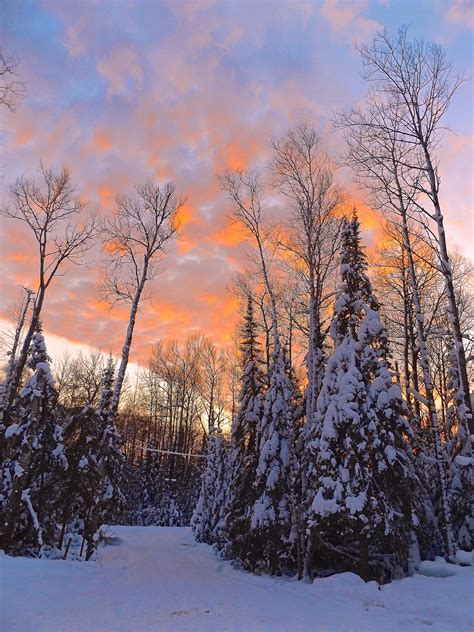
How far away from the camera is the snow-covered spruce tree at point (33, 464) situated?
41.6ft

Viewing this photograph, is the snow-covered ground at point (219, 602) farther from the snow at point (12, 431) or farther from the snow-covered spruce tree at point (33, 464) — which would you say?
the snow at point (12, 431)

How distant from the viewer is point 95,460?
1769cm

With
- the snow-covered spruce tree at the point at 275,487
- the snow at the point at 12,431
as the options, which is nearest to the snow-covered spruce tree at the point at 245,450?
the snow-covered spruce tree at the point at 275,487

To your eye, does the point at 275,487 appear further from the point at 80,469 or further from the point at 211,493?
the point at 211,493

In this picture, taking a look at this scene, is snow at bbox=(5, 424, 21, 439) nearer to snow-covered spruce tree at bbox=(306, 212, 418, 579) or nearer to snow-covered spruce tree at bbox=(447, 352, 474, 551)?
snow-covered spruce tree at bbox=(306, 212, 418, 579)

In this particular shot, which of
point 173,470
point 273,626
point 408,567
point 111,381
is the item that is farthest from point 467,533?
point 173,470

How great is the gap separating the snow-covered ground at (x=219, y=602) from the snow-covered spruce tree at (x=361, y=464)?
99 centimetres

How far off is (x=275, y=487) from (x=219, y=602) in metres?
5.23

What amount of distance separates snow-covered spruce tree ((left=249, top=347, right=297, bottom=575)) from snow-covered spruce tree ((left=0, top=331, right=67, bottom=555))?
6.89 meters

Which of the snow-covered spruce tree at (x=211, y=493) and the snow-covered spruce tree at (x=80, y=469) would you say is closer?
the snow-covered spruce tree at (x=80, y=469)

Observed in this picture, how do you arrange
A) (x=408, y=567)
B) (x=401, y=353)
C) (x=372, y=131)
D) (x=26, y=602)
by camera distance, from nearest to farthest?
(x=26, y=602), (x=408, y=567), (x=372, y=131), (x=401, y=353)

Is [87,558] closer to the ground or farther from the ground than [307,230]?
closer to the ground

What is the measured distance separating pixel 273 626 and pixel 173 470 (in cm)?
3705

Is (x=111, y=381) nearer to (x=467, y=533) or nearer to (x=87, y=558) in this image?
(x=87, y=558)
